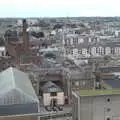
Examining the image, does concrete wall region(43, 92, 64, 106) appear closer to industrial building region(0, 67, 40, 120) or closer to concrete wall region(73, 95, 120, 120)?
industrial building region(0, 67, 40, 120)

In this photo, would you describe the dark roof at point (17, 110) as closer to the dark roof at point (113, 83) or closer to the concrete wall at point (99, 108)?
the concrete wall at point (99, 108)

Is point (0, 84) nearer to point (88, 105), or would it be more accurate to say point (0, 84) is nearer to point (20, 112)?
point (20, 112)

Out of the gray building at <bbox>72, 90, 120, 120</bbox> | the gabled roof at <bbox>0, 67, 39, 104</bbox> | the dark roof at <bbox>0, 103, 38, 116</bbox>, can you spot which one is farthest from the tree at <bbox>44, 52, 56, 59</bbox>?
the gray building at <bbox>72, 90, 120, 120</bbox>

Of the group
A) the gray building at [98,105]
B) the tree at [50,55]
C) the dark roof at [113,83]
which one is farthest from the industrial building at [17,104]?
the tree at [50,55]

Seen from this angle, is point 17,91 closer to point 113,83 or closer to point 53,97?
point 53,97

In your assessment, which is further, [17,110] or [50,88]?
[50,88]

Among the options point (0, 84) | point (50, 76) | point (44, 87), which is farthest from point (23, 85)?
point (50, 76)

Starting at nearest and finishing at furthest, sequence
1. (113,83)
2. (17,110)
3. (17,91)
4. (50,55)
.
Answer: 1. (17,110)
2. (17,91)
3. (113,83)
4. (50,55)

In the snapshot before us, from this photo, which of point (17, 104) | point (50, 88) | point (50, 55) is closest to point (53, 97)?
point (50, 88)
